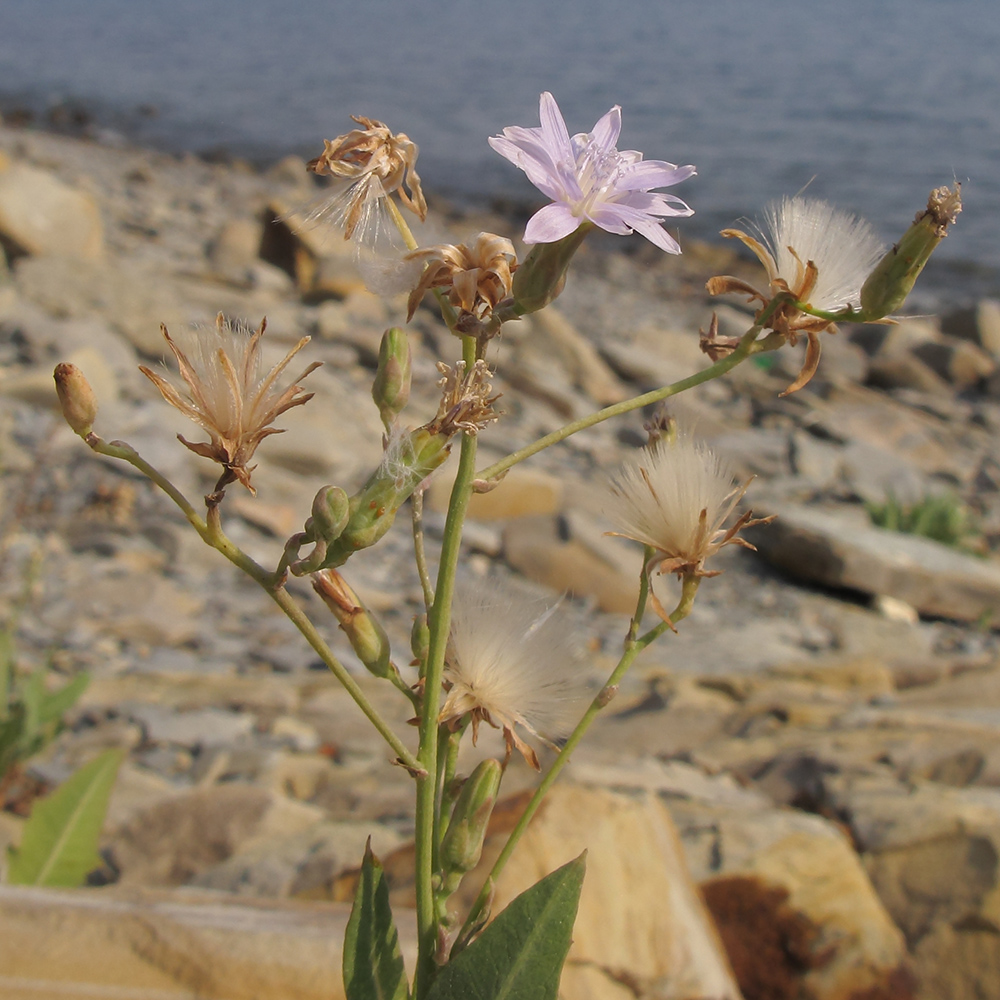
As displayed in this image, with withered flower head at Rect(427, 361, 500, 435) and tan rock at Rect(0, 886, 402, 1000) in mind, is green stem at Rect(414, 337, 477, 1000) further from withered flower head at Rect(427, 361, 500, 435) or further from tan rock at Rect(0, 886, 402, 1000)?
tan rock at Rect(0, 886, 402, 1000)

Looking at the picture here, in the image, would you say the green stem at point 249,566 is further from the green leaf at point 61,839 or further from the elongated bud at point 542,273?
the green leaf at point 61,839

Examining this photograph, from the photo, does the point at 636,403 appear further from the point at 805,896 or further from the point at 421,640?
the point at 805,896

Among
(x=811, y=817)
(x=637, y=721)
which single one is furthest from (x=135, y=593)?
(x=811, y=817)

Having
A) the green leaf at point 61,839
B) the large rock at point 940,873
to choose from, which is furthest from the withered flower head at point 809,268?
the green leaf at point 61,839

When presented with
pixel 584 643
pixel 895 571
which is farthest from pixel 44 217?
pixel 895 571

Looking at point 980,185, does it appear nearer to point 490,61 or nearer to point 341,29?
point 490,61

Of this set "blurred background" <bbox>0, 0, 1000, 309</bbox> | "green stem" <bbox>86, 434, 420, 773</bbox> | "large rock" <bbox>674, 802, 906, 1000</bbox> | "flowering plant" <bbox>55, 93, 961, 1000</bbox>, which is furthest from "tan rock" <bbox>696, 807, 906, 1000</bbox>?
"blurred background" <bbox>0, 0, 1000, 309</bbox>
